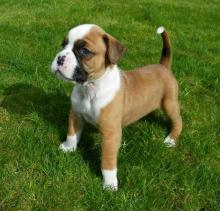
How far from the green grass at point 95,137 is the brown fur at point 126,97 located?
0.83 ft

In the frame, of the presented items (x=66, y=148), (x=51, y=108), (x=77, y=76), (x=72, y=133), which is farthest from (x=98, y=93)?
(x=51, y=108)

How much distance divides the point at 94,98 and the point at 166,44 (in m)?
1.10

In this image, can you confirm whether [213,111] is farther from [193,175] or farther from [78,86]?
[78,86]

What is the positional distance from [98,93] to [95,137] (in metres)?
0.84

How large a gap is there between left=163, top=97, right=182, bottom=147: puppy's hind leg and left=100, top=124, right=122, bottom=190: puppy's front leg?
884mm

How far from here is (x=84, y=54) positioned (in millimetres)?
3334

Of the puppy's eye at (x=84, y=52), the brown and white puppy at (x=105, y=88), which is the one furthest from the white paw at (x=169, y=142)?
the puppy's eye at (x=84, y=52)

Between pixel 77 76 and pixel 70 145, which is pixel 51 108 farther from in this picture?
pixel 77 76

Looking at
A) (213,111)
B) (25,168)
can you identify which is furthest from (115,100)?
(213,111)

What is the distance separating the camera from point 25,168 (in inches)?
149

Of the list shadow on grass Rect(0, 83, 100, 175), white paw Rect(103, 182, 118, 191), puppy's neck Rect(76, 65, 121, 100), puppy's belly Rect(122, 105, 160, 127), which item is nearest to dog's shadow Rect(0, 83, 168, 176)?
shadow on grass Rect(0, 83, 100, 175)

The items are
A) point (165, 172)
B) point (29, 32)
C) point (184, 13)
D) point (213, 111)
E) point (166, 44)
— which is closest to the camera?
point (165, 172)

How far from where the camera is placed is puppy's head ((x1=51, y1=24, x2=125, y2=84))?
331 cm

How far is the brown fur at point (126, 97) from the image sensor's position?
11.2 ft
